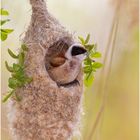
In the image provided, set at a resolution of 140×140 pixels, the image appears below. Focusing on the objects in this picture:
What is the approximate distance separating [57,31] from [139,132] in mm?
1349

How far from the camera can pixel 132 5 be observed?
241cm

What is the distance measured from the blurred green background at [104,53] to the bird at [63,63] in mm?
280

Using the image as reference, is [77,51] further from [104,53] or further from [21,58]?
[104,53]

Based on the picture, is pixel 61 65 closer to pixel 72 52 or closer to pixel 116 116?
pixel 72 52

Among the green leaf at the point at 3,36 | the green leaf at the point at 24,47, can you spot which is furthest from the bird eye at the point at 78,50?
the green leaf at the point at 3,36

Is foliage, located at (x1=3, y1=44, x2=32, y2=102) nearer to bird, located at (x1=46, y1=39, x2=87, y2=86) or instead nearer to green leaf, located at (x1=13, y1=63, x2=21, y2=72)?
green leaf, located at (x1=13, y1=63, x2=21, y2=72)

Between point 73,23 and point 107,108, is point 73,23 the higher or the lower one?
the higher one

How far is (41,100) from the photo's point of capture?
6.43 feet

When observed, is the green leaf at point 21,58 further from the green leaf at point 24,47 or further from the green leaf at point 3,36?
the green leaf at point 3,36

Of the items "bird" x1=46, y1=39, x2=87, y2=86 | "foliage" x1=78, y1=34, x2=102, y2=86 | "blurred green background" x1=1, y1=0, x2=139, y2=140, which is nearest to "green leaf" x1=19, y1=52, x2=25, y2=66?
"bird" x1=46, y1=39, x2=87, y2=86

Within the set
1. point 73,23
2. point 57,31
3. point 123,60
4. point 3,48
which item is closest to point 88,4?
point 73,23

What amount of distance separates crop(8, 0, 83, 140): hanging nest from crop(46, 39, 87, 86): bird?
1.8 inches

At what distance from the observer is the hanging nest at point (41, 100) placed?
1.95 m

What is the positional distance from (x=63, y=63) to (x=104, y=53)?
0.87 m
